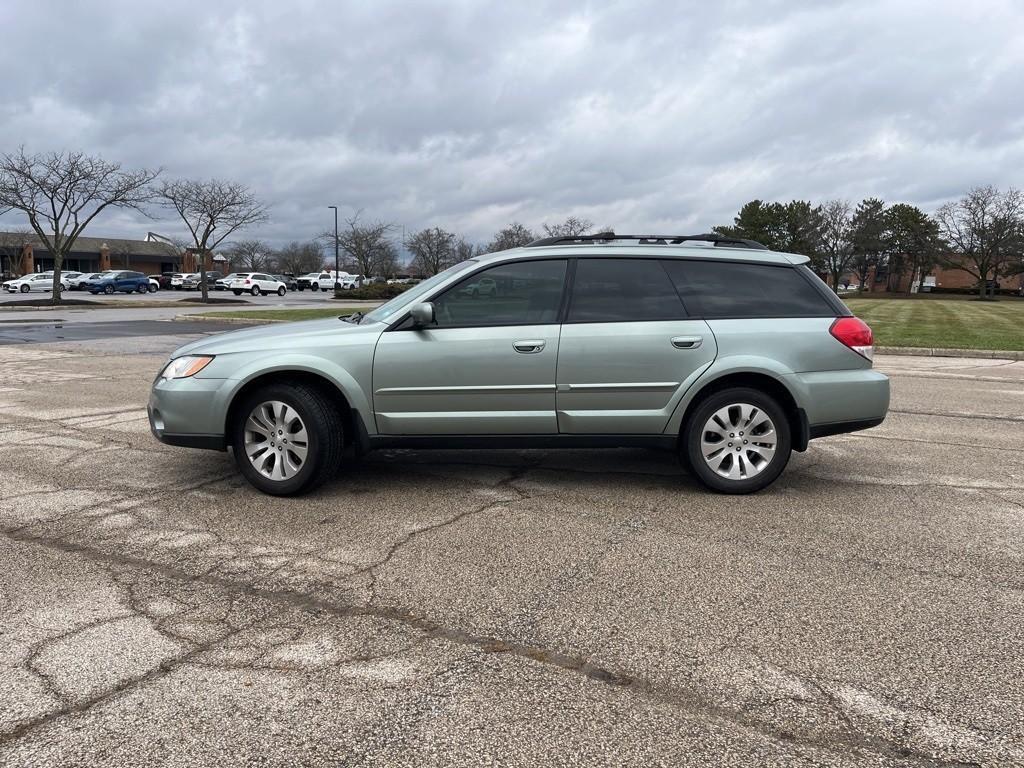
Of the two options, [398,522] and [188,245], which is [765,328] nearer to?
[398,522]

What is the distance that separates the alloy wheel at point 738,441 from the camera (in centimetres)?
496

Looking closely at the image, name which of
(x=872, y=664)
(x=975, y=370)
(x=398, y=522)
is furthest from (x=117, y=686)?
(x=975, y=370)

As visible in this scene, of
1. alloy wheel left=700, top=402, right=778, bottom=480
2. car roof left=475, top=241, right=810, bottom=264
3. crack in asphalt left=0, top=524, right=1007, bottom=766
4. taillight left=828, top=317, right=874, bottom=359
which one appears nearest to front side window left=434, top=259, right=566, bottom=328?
car roof left=475, top=241, right=810, bottom=264

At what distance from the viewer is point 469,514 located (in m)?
4.64

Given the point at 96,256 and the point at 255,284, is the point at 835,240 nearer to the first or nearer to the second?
the point at 255,284

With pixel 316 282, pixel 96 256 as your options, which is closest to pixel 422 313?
pixel 316 282

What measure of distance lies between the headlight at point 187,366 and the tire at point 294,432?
36 centimetres

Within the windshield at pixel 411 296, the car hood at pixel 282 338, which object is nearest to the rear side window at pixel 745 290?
the windshield at pixel 411 296

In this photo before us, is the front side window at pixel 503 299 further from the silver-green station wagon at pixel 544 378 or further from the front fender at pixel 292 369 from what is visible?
the front fender at pixel 292 369

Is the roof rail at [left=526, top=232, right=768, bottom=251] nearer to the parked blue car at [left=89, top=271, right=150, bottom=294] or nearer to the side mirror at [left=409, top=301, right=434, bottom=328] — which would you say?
the side mirror at [left=409, top=301, right=434, bottom=328]

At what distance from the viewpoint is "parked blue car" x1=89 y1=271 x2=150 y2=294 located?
163ft

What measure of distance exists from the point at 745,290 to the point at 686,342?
636 mm

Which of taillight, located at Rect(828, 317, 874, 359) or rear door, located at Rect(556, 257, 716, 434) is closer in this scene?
rear door, located at Rect(556, 257, 716, 434)

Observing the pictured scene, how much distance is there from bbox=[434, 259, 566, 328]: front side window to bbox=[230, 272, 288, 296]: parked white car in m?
52.1
